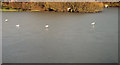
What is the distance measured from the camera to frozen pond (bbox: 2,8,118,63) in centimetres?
582

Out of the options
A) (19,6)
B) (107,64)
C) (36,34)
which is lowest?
(107,64)

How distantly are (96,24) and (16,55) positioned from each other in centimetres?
558

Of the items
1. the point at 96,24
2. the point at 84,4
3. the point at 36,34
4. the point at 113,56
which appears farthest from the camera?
the point at 84,4

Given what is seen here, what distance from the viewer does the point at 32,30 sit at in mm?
9297

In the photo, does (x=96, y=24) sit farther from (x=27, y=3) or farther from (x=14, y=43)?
(x=27, y=3)

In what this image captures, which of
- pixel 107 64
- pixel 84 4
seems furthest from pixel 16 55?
pixel 84 4

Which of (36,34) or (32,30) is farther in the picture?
(32,30)

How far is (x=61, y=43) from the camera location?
23.3 ft

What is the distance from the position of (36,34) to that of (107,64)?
163 inches

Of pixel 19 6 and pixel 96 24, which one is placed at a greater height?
pixel 19 6

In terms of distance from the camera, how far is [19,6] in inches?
693

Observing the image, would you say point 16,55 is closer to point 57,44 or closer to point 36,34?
point 57,44

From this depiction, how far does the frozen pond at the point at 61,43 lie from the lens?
19.1ft

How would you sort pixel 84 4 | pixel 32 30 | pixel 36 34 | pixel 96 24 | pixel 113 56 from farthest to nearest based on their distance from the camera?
pixel 84 4
pixel 96 24
pixel 32 30
pixel 36 34
pixel 113 56
